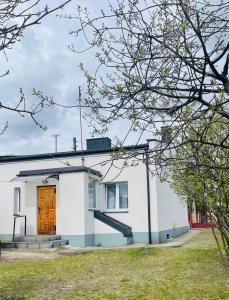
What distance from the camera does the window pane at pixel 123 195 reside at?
2159 cm

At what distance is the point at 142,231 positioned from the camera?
20703 millimetres

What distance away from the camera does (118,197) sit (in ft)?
71.1

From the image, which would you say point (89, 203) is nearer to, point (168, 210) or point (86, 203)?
point (86, 203)

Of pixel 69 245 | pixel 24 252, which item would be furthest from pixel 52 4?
pixel 69 245

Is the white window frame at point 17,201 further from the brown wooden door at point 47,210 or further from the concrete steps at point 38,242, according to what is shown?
the concrete steps at point 38,242

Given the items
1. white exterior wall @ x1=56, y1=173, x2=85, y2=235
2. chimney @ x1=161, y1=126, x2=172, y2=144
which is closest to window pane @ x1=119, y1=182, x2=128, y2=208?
white exterior wall @ x1=56, y1=173, x2=85, y2=235

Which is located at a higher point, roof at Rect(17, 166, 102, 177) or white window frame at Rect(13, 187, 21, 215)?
roof at Rect(17, 166, 102, 177)

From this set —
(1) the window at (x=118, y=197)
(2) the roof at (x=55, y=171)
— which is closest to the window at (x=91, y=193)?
(2) the roof at (x=55, y=171)

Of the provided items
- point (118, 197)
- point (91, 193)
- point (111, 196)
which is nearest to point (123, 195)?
point (118, 197)

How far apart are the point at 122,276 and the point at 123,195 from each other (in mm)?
10043

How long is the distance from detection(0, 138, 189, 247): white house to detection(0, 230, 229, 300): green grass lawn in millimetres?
3876

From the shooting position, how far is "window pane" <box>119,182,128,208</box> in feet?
70.8

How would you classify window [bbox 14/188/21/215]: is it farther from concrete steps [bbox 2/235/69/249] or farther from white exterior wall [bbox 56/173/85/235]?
white exterior wall [bbox 56/173/85/235]

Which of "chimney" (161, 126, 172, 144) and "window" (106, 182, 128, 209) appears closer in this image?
"chimney" (161, 126, 172, 144)
